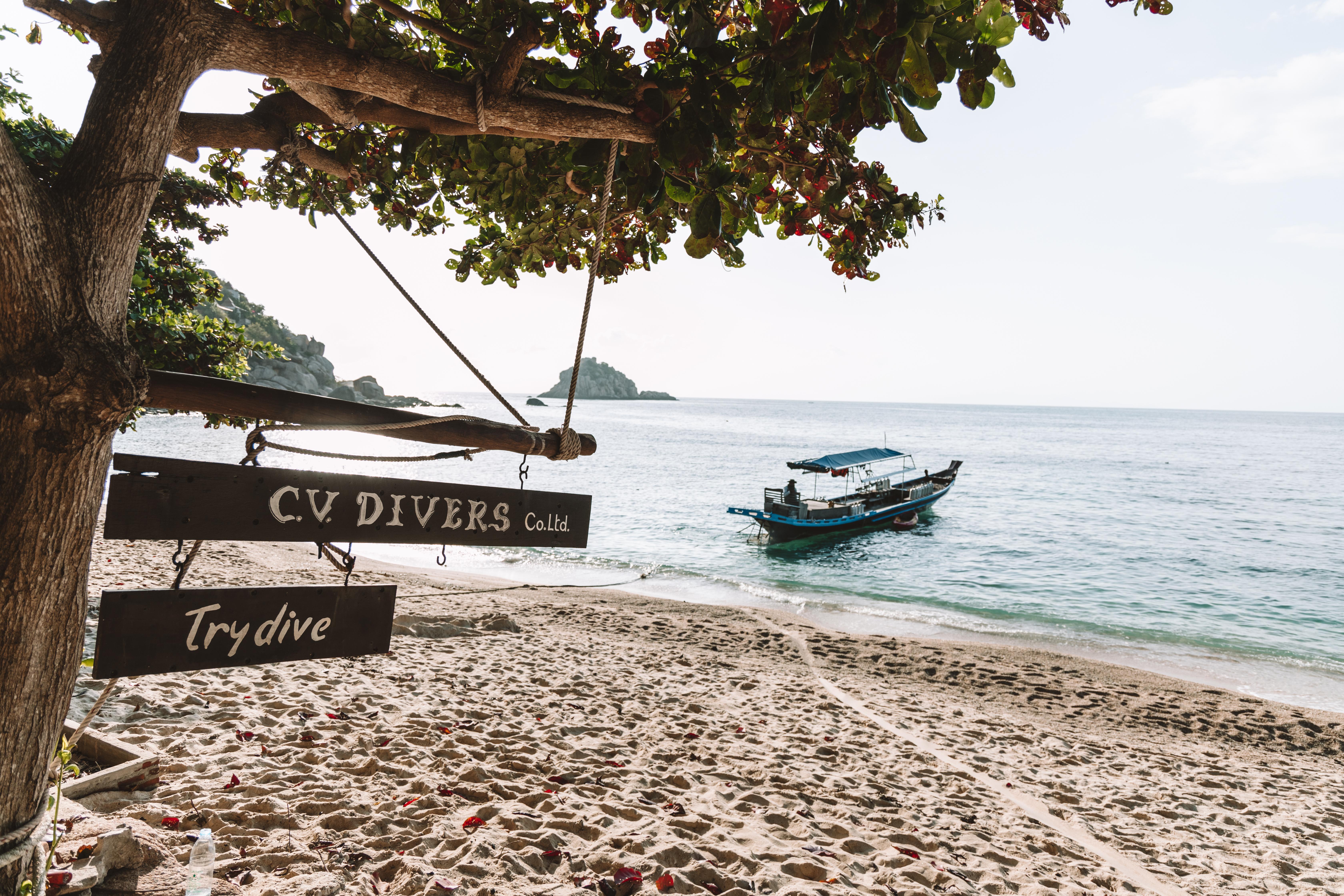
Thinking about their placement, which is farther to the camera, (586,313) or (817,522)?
(817,522)

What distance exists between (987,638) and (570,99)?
1469 centimetres

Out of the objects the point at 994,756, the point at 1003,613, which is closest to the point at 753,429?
the point at 1003,613

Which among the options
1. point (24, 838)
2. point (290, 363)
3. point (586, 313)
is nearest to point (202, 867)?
point (24, 838)

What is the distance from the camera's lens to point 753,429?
10725cm

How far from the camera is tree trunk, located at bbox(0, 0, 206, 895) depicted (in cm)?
150

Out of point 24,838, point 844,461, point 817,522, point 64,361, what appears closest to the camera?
point 64,361

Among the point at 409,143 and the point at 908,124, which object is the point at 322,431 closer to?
the point at 409,143

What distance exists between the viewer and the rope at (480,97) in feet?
7.68

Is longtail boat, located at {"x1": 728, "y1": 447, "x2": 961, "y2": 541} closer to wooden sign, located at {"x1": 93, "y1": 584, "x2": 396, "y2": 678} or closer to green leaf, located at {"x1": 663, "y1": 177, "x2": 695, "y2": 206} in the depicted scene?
green leaf, located at {"x1": 663, "y1": 177, "x2": 695, "y2": 206}

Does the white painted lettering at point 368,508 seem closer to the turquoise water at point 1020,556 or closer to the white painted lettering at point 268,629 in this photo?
the white painted lettering at point 268,629

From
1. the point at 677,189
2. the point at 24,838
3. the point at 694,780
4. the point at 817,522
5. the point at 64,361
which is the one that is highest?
the point at 677,189

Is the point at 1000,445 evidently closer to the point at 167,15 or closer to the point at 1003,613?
the point at 1003,613

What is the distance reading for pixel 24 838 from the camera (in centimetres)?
165

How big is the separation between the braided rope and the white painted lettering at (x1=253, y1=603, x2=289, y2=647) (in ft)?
6.09
